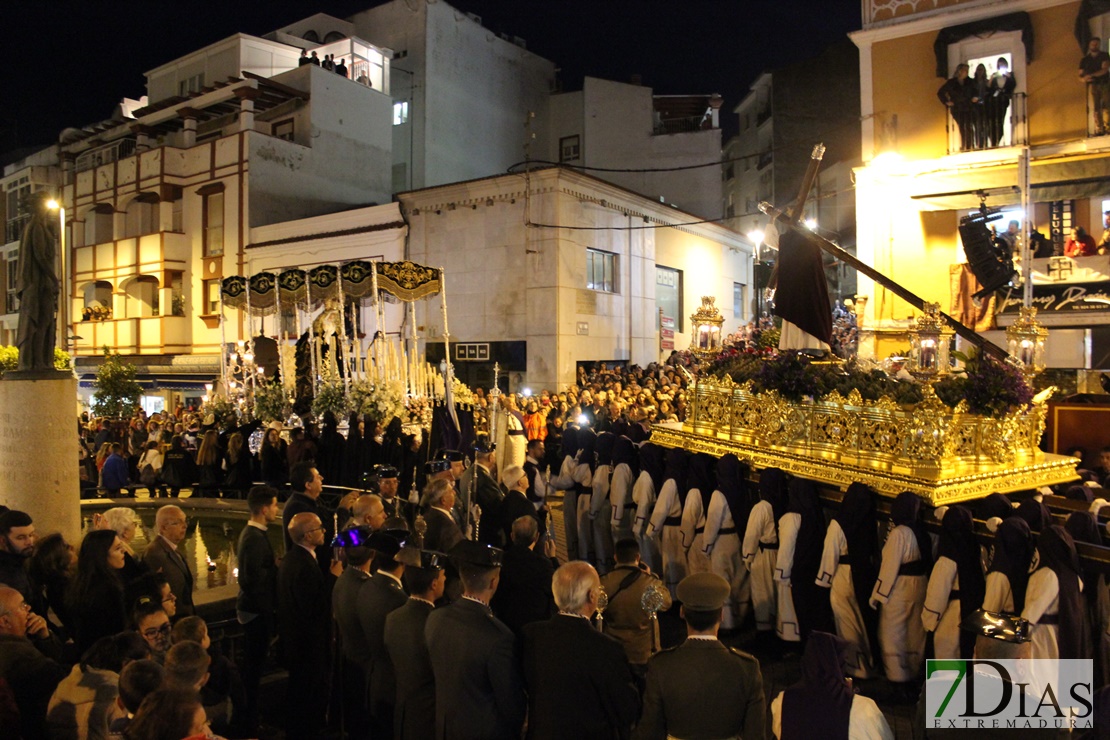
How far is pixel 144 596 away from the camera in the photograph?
4.73 metres

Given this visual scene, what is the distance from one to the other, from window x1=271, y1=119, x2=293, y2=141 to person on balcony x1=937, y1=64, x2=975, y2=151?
2308 cm

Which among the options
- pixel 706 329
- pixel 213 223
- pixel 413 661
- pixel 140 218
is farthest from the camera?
pixel 140 218

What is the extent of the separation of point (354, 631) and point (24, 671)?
5.96 feet

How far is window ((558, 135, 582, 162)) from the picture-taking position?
3247 centimetres

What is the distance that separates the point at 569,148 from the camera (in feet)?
107

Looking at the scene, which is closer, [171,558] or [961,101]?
[171,558]

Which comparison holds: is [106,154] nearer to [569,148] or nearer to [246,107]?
[246,107]

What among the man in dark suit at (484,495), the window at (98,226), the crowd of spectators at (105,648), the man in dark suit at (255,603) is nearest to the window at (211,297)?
the window at (98,226)

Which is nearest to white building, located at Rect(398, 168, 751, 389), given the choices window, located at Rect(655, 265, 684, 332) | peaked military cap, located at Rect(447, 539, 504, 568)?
window, located at Rect(655, 265, 684, 332)

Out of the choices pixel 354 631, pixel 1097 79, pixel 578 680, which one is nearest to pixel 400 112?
pixel 1097 79

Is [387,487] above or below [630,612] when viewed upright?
above

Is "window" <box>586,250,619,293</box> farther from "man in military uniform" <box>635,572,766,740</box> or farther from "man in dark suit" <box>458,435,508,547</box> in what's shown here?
"man in military uniform" <box>635,572,766,740</box>

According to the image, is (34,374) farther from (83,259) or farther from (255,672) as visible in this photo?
(83,259)

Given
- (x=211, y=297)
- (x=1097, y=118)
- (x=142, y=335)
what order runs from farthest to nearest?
(x=142, y=335) → (x=211, y=297) → (x=1097, y=118)
